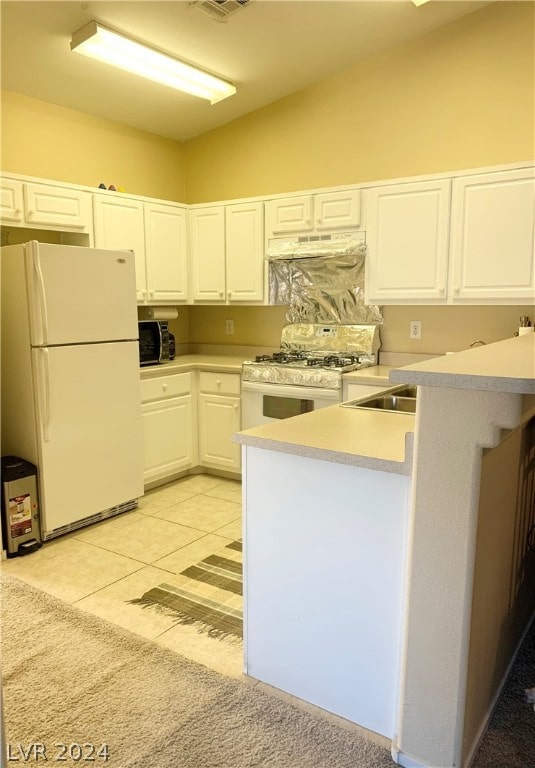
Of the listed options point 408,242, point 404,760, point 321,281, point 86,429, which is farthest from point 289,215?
point 404,760

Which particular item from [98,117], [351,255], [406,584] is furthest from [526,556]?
[98,117]

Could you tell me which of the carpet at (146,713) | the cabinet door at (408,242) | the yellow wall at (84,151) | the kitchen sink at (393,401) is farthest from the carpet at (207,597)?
the yellow wall at (84,151)

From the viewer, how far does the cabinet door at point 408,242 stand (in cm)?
330

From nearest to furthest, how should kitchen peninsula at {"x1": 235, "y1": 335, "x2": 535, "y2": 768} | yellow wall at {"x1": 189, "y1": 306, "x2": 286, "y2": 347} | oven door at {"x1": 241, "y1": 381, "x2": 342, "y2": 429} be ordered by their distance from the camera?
kitchen peninsula at {"x1": 235, "y1": 335, "x2": 535, "y2": 768}, oven door at {"x1": 241, "y1": 381, "x2": 342, "y2": 429}, yellow wall at {"x1": 189, "y1": 306, "x2": 286, "y2": 347}

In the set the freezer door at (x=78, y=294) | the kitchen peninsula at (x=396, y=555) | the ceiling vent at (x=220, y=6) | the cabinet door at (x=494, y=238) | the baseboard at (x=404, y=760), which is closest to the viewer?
the kitchen peninsula at (x=396, y=555)

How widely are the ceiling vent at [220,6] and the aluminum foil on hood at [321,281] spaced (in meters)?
1.44

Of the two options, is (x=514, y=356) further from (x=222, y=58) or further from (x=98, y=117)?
(x=98, y=117)

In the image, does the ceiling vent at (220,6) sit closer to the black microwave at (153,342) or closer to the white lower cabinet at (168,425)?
the black microwave at (153,342)

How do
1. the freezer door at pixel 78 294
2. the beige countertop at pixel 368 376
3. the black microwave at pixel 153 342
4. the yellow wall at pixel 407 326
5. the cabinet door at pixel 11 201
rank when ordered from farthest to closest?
the black microwave at pixel 153 342, the yellow wall at pixel 407 326, the beige countertop at pixel 368 376, the cabinet door at pixel 11 201, the freezer door at pixel 78 294

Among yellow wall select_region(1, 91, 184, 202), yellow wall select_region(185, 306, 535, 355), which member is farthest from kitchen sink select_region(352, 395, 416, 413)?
yellow wall select_region(1, 91, 184, 202)

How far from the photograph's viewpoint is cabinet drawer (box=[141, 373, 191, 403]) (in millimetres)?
3791

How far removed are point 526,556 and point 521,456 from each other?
0.56 metres

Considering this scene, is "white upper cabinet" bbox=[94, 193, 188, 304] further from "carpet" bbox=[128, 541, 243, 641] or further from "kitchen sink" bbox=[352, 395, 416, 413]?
"kitchen sink" bbox=[352, 395, 416, 413]

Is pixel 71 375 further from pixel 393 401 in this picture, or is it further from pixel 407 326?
pixel 407 326
